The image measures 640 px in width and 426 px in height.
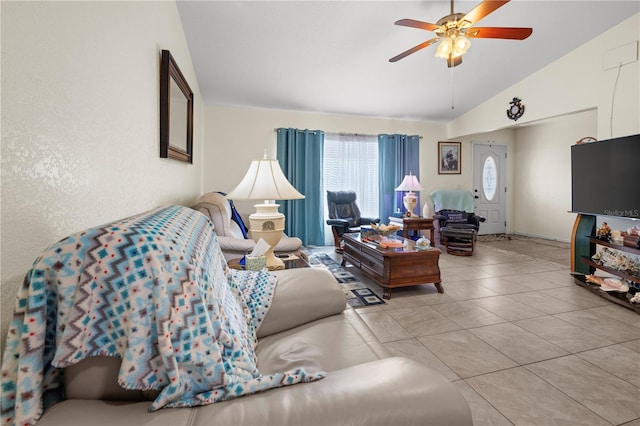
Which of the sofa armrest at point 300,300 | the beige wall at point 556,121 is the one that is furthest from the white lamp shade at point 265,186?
the beige wall at point 556,121

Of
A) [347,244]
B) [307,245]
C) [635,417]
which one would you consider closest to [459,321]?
[635,417]

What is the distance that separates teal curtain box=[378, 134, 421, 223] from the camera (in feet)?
18.9

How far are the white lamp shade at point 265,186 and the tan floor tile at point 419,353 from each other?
1146 mm

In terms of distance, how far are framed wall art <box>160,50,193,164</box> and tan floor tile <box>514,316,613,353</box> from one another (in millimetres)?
2879

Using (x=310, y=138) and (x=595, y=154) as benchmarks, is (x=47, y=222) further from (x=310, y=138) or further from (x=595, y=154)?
(x=310, y=138)

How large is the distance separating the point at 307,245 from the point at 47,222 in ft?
15.2

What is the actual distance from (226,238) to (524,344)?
2.25 m

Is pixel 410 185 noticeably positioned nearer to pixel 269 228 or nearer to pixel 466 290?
pixel 466 290

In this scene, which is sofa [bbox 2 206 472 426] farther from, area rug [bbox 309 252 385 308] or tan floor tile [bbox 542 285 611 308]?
tan floor tile [bbox 542 285 611 308]

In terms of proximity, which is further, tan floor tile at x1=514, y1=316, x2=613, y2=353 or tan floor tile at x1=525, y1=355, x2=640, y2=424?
tan floor tile at x1=514, y1=316, x2=613, y2=353

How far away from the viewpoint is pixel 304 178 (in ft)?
17.4

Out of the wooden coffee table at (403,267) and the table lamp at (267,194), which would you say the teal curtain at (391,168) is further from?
the table lamp at (267,194)

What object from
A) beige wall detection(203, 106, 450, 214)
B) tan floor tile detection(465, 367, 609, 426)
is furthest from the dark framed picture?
tan floor tile detection(465, 367, 609, 426)

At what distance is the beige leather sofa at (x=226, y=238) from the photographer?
2.34 m
